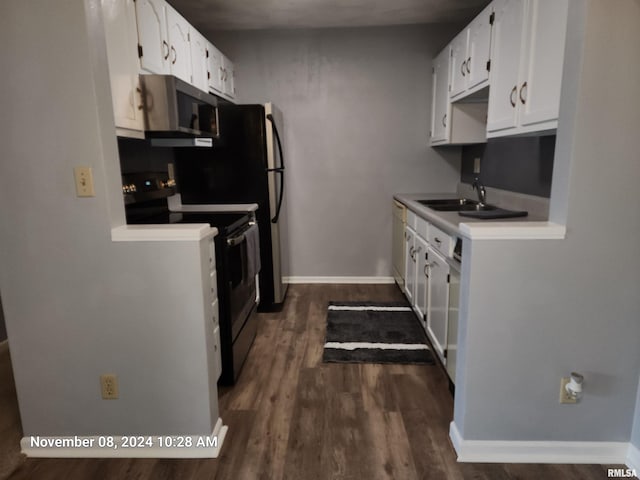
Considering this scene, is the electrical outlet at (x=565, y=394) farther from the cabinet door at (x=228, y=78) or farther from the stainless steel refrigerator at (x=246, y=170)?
the cabinet door at (x=228, y=78)

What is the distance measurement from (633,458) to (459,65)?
8.79ft

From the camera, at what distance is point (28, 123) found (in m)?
1.61

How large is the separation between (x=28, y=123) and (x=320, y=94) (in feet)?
9.63

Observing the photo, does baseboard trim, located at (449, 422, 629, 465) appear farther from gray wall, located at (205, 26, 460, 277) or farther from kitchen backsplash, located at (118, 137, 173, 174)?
gray wall, located at (205, 26, 460, 277)

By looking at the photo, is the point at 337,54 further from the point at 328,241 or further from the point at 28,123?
the point at 28,123

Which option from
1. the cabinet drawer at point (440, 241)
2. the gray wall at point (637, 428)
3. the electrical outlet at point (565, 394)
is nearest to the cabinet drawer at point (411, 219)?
the cabinet drawer at point (440, 241)

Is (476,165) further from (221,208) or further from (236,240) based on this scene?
(236,240)

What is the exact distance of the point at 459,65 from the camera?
10.4 feet

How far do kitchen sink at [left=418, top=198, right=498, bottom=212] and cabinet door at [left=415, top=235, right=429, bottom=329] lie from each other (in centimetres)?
35

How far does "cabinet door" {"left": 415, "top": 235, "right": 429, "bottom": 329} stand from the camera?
2.89 m

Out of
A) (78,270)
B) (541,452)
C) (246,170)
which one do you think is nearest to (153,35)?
(246,170)

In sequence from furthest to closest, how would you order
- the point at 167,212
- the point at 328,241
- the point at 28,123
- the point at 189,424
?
the point at 328,241 < the point at 167,212 < the point at 189,424 < the point at 28,123

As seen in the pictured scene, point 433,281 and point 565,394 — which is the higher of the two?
point 433,281

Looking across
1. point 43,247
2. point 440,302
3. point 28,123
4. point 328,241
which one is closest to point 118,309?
point 43,247
